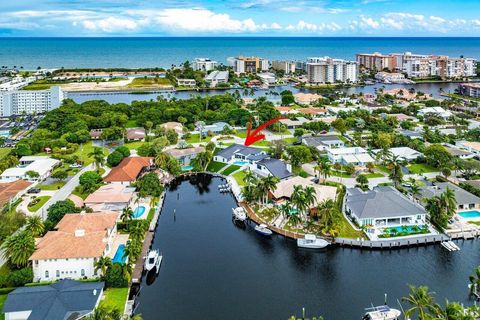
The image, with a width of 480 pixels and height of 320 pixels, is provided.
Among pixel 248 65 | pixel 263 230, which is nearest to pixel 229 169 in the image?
pixel 263 230

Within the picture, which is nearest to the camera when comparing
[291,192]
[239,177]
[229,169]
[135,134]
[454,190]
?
[454,190]

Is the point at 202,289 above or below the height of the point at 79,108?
below

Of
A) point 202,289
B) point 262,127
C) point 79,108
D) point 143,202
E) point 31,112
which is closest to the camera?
point 202,289

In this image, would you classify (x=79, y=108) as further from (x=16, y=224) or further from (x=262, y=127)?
(x=16, y=224)

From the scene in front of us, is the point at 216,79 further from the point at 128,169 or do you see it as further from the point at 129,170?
the point at 129,170

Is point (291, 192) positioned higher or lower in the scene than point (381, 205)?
higher

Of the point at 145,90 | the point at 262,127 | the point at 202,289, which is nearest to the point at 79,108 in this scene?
the point at 262,127
